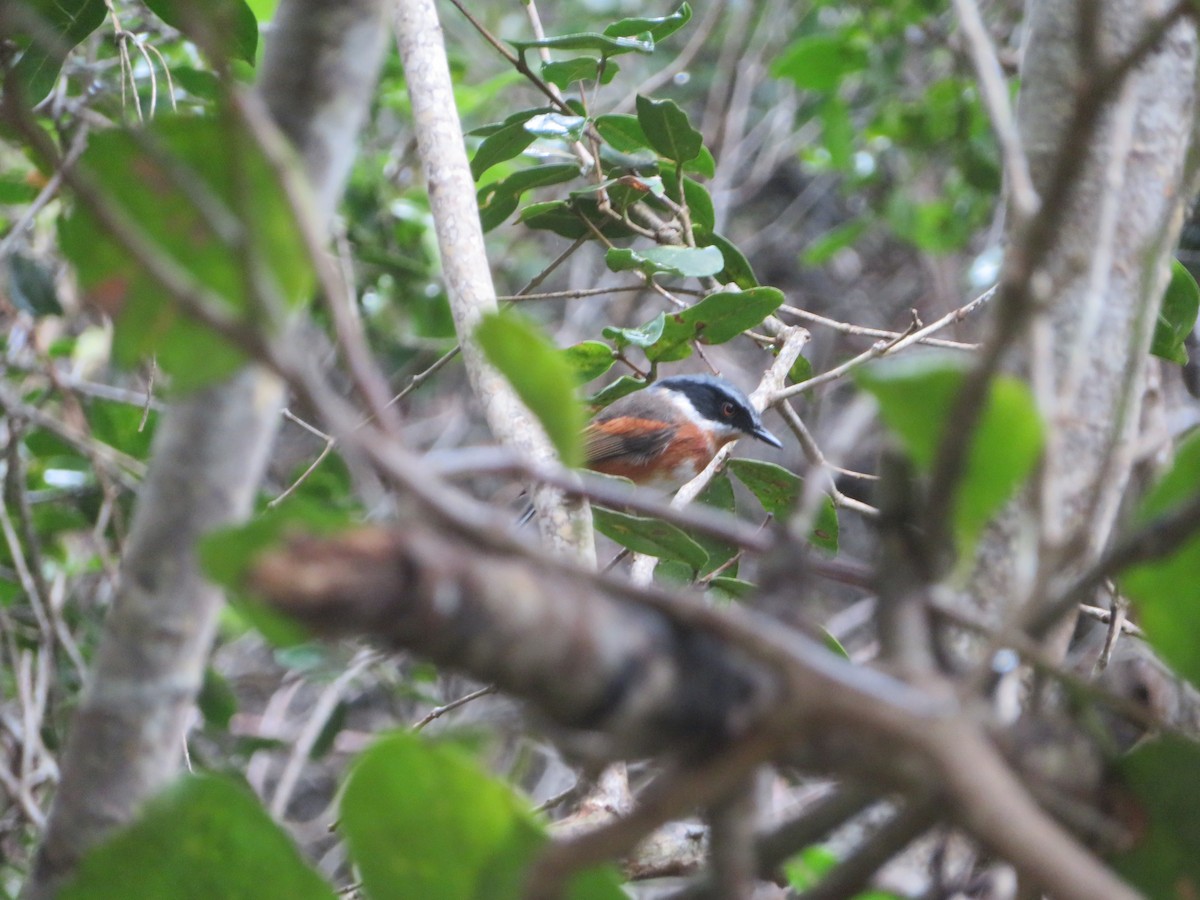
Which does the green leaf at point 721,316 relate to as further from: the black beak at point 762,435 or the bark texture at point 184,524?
the black beak at point 762,435

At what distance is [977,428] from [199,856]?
0.56m

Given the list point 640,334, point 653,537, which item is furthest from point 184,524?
point 640,334

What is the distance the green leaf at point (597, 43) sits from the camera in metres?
2.24

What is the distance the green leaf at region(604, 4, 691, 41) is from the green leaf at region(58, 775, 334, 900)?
185 centimetres

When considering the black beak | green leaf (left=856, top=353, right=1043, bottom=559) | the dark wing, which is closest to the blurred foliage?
green leaf (left=856, top=353, right=1043, bottom=559)

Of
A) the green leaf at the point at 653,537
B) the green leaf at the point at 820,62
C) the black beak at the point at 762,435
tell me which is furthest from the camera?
the black beak at the point at 762,435

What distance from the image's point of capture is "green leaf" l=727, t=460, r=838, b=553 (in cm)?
219

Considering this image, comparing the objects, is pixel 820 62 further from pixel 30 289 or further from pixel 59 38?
pixel 59 38

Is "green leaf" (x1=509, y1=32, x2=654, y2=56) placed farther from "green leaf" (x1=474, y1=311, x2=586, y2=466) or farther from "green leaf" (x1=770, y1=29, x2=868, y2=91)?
"green leaf" (x1=770, y1=29, x2=868, y2=91)

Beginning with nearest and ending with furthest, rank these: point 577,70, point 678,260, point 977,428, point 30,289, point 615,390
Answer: point 977,428 < point 678,260 < point 615,390 < point 577,70 < point 30,289

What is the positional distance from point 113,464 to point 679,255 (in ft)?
6.50

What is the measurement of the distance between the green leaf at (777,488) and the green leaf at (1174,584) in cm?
138

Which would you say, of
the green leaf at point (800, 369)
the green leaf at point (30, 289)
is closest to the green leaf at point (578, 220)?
the green leaf at point (800, 369)

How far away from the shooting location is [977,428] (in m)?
0.67
